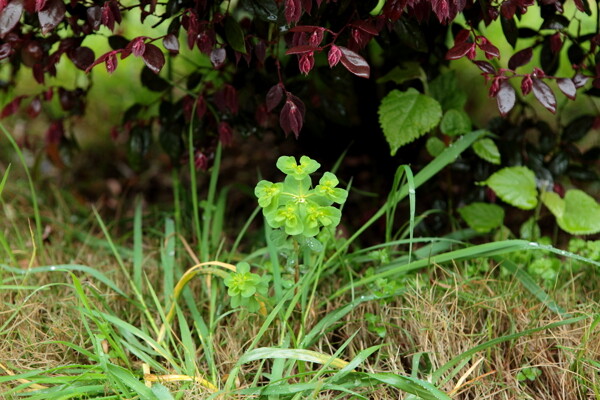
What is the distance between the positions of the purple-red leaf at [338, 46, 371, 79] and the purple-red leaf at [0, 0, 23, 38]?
0.75m

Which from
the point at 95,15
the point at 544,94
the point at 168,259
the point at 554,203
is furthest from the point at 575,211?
the point at 95,15

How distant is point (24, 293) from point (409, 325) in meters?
1.02

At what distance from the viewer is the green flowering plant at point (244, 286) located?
1.41 metres

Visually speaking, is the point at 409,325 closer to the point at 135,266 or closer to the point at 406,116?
the point at 406,116

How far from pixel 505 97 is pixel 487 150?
0.43 metres

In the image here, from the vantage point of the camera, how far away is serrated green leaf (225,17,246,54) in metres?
1.52

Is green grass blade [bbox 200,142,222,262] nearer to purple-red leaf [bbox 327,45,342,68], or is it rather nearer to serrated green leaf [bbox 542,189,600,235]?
purple-red leaf [bbox 327,45,342,68]

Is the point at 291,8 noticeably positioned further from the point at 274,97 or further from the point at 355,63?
the point at 274,97

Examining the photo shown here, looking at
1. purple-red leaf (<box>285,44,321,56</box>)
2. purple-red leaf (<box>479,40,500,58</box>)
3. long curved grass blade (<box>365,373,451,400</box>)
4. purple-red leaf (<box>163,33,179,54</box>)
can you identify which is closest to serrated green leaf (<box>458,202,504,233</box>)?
purple-red leaf (<box>479,40,500,58</box>)

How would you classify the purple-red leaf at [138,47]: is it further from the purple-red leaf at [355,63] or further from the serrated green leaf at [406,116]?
the serrated green leaf at [406,116]

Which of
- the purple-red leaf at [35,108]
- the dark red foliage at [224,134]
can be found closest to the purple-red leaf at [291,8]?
the dark red foliage at [224,134]

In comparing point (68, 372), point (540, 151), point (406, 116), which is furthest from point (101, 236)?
point (540, 151)

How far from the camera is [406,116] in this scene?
1.74m

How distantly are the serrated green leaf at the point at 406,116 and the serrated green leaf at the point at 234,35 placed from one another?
456mm
